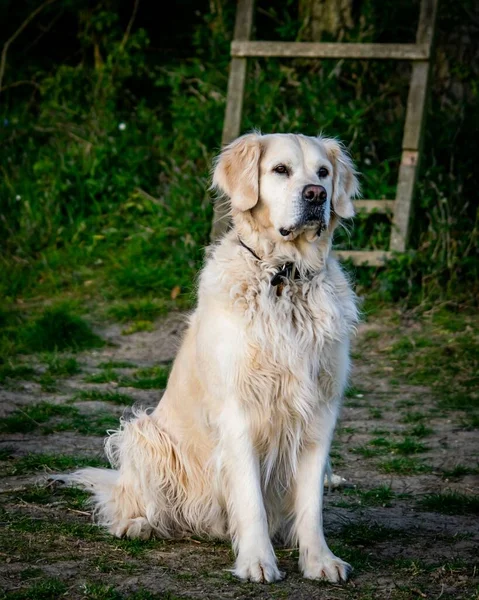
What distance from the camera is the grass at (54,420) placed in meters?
5.19

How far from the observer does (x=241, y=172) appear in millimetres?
3840

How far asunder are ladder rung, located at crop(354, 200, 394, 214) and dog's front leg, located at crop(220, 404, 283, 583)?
4.32 meters

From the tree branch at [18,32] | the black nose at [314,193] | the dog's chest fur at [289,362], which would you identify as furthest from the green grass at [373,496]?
the tree branch at [18,32]

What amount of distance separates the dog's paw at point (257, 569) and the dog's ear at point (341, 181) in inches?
53.9

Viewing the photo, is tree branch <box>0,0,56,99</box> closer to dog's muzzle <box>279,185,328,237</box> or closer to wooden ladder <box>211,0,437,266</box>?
wooden ladder <box>211,0,437,266</box>

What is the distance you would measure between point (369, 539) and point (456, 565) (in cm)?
44

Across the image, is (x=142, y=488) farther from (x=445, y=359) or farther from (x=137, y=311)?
(x=137, y=311)

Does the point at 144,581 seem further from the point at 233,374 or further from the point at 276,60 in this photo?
the point at 276,60

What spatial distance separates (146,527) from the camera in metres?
3.79

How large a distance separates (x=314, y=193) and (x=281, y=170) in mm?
201

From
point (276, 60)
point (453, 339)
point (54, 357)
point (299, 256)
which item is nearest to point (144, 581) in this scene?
point (299, 256)

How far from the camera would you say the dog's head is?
3711 mm

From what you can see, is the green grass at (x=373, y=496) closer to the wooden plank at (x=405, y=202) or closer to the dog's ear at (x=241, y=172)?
the dog's ear at (x=241, y=172)

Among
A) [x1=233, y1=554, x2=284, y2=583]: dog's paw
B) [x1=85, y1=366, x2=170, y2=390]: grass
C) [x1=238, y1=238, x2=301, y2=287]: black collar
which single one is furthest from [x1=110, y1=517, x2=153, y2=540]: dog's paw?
[x1=85, y1=366, x2=170, y2=390]: grass
